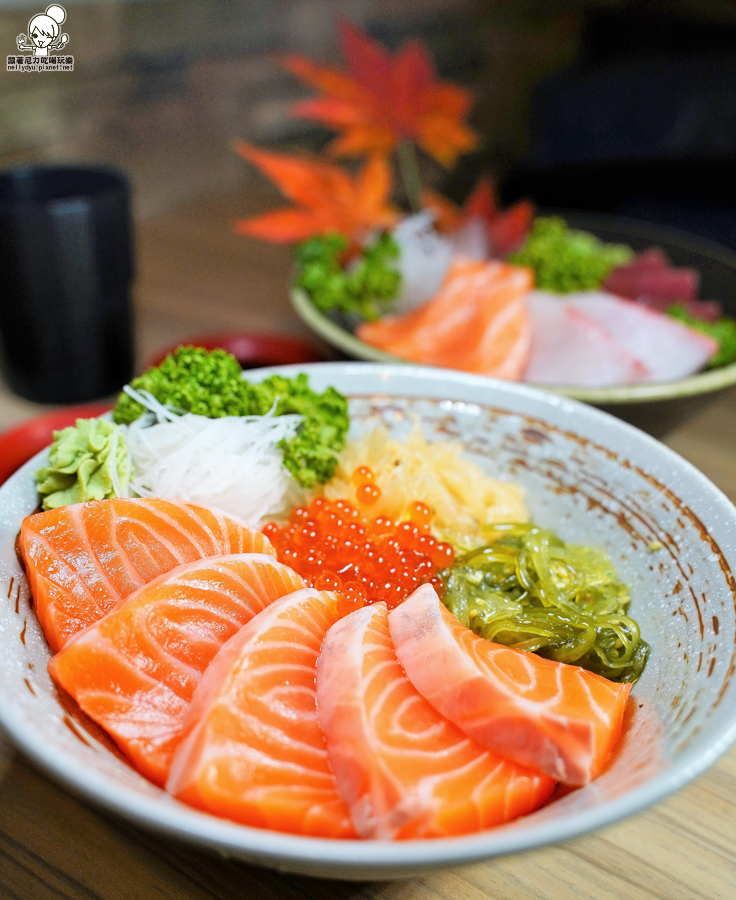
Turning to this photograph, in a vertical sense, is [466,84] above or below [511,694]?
above

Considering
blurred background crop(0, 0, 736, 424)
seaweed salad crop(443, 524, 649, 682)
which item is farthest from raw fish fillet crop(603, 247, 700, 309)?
seaweed salad crop(443, 524, 649, 682)

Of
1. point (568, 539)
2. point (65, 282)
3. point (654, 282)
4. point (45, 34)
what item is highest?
point (45, 34)

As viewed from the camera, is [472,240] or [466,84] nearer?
[472,240]

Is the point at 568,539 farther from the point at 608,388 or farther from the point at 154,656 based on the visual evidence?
the point at 154,656

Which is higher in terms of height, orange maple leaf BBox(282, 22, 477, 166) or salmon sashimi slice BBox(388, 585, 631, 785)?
orange maple leaf BBox(282, 22, 477, 166)

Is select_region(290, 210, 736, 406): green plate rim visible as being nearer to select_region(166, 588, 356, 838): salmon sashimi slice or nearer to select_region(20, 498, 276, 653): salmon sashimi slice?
select_region(20, 498, 276, 653): salmon sashimi slice

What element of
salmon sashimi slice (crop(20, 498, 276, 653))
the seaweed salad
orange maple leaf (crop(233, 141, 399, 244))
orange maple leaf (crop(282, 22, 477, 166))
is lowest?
the seaweed salad

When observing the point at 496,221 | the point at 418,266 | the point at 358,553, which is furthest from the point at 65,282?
the point at 496,221
